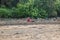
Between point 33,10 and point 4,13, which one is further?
point 33,10

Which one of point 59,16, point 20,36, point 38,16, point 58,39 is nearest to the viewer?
point 58,39

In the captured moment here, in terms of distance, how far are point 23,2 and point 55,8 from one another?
3.89 m

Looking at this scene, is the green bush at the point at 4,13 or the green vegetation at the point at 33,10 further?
the green vegetation at the point at 33,10

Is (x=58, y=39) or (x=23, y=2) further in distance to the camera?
(x=23, y=2)

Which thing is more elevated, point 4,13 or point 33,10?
point 33,10

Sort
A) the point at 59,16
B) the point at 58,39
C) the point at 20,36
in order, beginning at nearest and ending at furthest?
the point at 58,39 < the point at 20,36 < the point at 59,16

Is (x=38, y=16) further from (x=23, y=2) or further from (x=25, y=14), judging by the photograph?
(x=23, y=2)

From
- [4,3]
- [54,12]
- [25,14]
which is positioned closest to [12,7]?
[4,3]

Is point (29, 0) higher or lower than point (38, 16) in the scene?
higher

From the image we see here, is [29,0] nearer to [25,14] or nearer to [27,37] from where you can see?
[25,14]

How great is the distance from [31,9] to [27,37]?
11926 millimetres

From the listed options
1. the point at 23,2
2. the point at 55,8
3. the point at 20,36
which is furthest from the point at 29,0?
the point at 20,36

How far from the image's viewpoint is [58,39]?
12180 mm

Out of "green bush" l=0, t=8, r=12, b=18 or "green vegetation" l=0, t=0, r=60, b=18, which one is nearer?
"green bush" l=0, t=8, r=12, b=18
